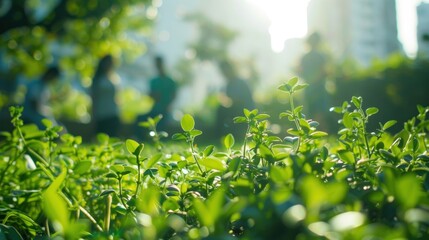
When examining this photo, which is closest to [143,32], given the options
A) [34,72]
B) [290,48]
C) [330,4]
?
[34,72]

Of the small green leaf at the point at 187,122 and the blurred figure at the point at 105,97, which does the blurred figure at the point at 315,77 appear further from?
the small green leaf at the point at 187,122

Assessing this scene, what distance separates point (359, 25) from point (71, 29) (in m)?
77.9

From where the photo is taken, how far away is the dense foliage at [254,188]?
50 cm

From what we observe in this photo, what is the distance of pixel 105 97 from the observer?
8.50 metres

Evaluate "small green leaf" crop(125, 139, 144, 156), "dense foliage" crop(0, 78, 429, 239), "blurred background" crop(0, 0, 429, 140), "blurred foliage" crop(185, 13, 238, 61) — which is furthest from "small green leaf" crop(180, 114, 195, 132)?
"blurred foliage" crop(185, 13, 238, 61)

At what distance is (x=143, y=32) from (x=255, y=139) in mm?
16325

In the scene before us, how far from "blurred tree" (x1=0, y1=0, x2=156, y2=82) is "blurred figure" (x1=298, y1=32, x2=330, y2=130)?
20.4 ft

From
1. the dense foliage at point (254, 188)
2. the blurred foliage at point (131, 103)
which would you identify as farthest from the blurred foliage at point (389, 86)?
the blurred foliage at point (131, 103)

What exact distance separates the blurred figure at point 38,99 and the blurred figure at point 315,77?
4.49 meters

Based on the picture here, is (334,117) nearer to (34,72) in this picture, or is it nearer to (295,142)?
(295,142)

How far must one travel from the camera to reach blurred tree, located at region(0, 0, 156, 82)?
12258 mm

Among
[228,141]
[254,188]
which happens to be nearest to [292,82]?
[228,141]

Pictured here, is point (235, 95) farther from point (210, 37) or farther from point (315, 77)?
point (210, 37)

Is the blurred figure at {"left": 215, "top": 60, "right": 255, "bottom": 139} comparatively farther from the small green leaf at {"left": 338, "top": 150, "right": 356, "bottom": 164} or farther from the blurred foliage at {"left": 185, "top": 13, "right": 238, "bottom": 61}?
the blurred foliage at {"left": 185, "top": 13, "right": 238, "bottom": 61}
